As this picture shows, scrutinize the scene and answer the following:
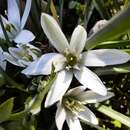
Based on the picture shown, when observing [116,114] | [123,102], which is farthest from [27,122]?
[123,102]

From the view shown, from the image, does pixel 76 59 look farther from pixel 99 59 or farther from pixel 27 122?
pixel 27 122

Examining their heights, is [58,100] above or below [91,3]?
below

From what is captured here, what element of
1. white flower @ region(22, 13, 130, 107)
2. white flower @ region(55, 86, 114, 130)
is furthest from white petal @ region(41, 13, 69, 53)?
white flower @ region(55, 86, 114, 130)

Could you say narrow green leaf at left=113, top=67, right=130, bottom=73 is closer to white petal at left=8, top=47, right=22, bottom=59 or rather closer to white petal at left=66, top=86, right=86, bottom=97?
white petal at left=66, top=86, right=86, bottom=97

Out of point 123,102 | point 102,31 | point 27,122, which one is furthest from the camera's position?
point 123,102

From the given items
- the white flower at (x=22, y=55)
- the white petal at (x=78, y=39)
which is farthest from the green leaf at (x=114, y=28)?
the white flower at (x=22, y=55)

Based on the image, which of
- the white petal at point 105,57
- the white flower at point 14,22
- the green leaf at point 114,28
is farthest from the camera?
the white flower at point 14,22

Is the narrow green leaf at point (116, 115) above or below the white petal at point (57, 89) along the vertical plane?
below

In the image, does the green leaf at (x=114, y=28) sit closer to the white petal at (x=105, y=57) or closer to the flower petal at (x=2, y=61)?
the white petal at (x=105, y=57)
